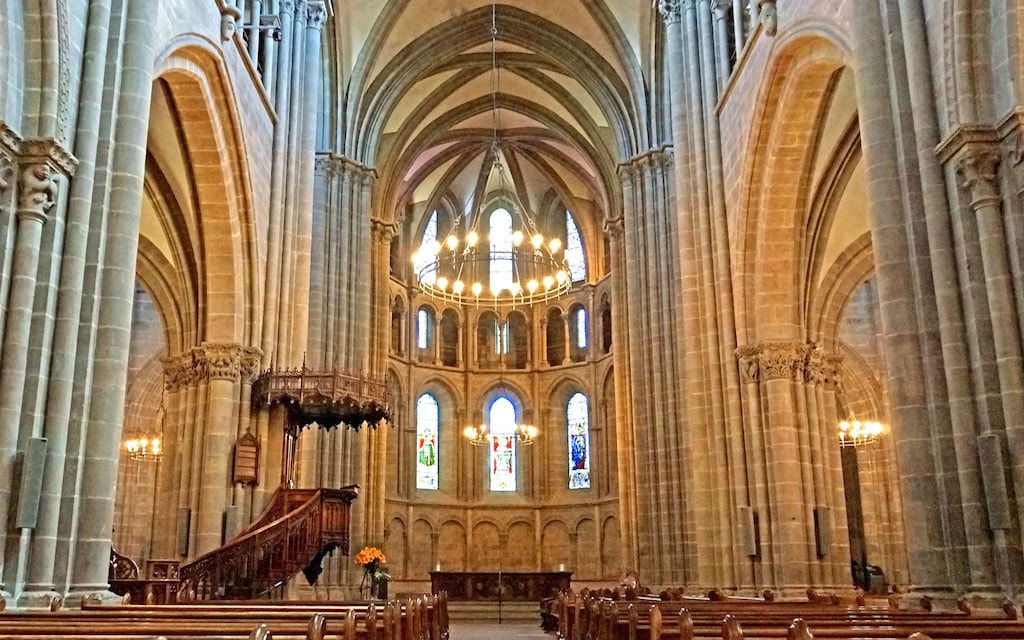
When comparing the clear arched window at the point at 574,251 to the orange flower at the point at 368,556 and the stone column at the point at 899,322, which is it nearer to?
the orange flower at the point at 368,556

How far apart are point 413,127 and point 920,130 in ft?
75.4

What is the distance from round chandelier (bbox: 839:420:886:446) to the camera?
90.3 feet

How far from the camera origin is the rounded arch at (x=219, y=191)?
16094 millimetres

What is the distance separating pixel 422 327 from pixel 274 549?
2462 cm

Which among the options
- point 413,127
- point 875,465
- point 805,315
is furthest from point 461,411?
point 805,315

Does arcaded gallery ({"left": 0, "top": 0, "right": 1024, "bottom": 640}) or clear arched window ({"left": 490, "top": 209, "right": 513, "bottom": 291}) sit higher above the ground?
clear arched window ({"left": 490, "top": 209, "right": 513, "bottom": 291})

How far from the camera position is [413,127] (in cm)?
3259

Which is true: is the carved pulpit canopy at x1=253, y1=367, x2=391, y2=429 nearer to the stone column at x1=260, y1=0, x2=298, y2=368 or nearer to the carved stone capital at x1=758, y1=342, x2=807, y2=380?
the stone column at x1=260, y1=0, x2=298, y2=368

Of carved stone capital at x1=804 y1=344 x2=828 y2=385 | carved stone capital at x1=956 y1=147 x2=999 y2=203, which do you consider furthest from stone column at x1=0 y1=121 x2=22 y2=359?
carved stone capital at x1=804 y1=344 x2=828 y2=385

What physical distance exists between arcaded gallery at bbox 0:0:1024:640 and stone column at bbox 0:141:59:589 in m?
0.03

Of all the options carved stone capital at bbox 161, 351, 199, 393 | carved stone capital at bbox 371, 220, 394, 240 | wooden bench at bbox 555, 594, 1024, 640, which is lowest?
wooden bench at bbox 555, 594, 1024, 640

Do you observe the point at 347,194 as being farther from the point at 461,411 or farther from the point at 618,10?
the point at 461,411

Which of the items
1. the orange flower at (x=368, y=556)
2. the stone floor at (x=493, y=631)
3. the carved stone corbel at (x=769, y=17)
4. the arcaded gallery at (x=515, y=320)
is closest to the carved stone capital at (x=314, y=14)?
the arcaded gallery at (x=515, y=320)

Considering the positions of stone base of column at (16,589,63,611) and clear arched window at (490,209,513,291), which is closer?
stone base of column at (16,589,63,611)
